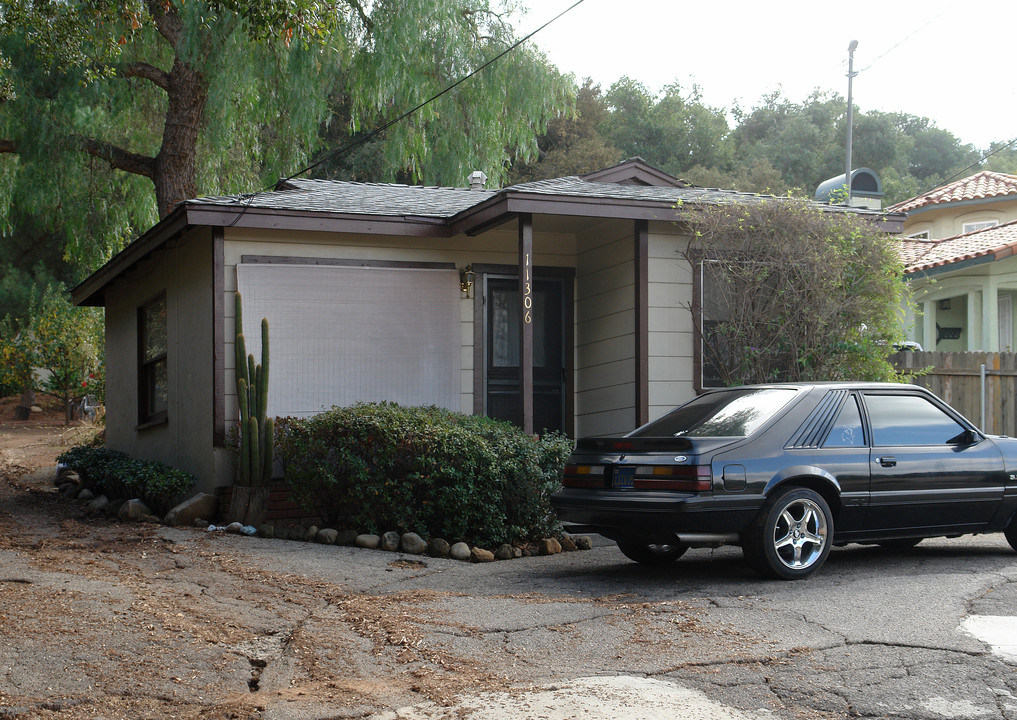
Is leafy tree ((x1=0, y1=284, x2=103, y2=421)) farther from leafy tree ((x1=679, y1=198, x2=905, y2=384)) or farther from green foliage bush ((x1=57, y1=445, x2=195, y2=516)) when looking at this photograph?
leafy tree ((x1=679, y1=198, x2=905, y2=384))

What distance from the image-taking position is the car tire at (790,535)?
7.06 m

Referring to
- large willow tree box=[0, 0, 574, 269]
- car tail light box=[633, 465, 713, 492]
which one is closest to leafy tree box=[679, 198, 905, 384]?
car tail light box=[633, 465, 713, 492]

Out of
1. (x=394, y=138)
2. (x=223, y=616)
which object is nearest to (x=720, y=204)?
(x=223, y=616)

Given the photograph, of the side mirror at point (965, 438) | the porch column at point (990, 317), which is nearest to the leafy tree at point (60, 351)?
the porch column at point (990, 317)

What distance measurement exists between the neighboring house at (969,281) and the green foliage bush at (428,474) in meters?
10.6

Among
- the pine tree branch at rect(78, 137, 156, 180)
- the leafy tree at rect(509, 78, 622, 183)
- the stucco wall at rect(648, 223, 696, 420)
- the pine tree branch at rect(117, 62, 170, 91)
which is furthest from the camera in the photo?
the leafy tree at rect(509, 78, 622, 183)

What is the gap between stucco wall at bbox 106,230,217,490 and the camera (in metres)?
11.2

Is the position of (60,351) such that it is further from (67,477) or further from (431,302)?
(431,302)

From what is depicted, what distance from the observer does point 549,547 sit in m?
9.17

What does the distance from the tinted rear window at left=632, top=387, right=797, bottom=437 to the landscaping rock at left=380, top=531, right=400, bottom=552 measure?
2.39 metres

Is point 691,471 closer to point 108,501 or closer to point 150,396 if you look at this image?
point 108,501

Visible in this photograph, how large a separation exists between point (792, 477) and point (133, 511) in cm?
710

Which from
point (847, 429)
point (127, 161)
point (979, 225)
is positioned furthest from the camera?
point (979, 225)

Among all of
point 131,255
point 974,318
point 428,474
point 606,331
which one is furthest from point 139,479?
point 974,318
